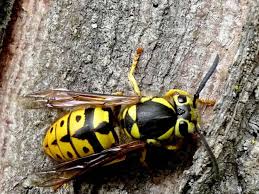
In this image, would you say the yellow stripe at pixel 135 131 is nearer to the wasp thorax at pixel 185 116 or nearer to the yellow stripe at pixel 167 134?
the yellow stripe at pixel 167 134

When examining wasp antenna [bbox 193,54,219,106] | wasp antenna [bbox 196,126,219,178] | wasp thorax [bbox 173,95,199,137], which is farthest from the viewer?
wasp thorax [bbox 173,95,199,137]

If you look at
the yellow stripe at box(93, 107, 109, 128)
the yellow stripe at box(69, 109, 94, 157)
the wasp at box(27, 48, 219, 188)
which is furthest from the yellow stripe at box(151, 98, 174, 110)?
the yellow stripe at box(69, 109, 94, 157)

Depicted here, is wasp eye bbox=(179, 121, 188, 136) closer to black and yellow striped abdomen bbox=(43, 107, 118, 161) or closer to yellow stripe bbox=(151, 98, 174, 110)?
yellow stripe bbox=(151, 98, 174, 110)

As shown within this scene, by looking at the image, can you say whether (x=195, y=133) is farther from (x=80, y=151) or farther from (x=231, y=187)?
(x=80, y=151)

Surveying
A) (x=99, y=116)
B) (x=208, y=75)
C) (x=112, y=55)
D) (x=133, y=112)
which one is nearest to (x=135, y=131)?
(x=133, y=112)

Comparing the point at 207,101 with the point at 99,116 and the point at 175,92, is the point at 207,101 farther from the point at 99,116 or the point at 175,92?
the point at 99,116

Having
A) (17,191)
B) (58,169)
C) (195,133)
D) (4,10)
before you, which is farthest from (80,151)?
(4,10)
